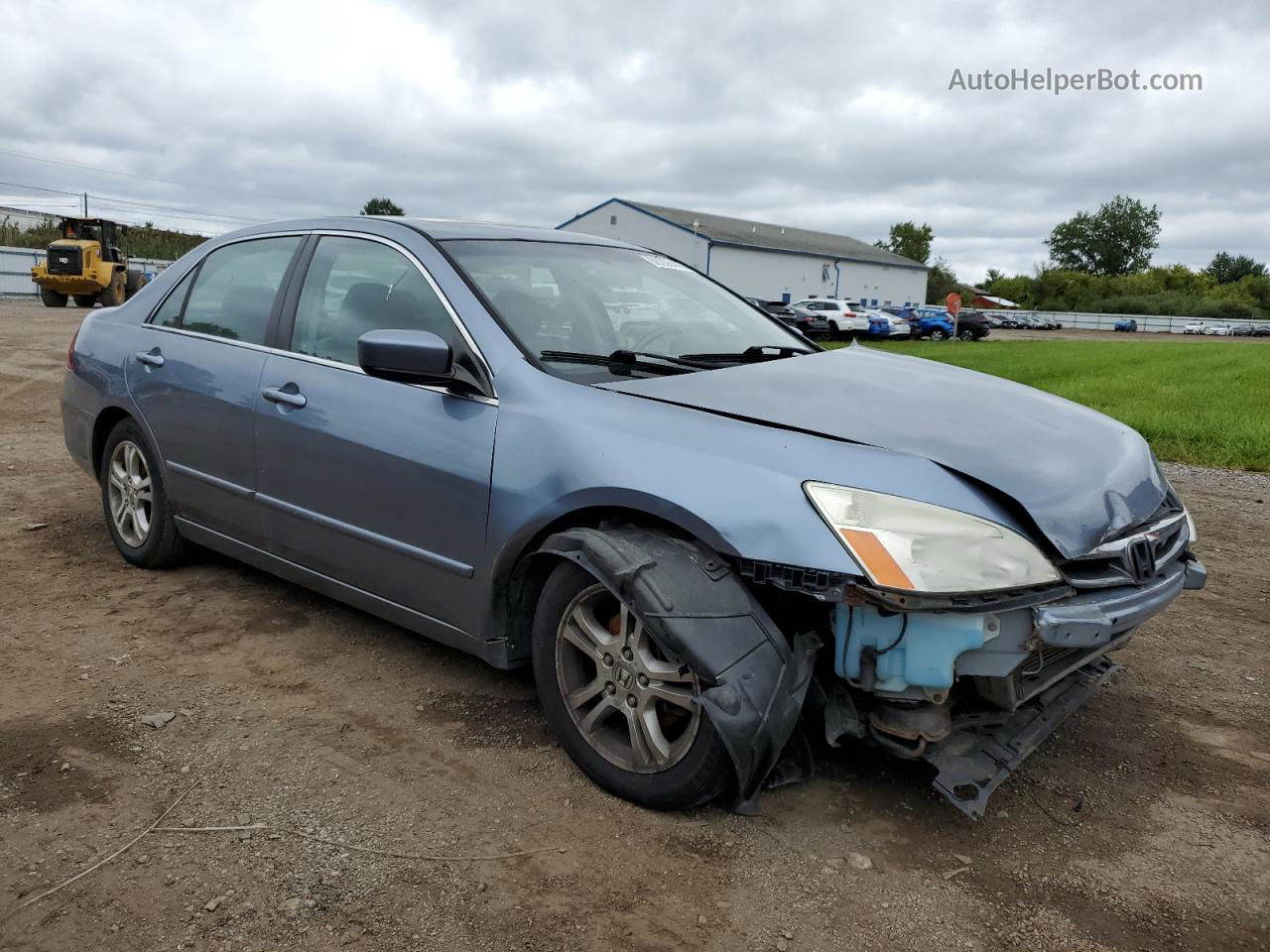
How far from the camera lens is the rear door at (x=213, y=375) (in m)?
4.01

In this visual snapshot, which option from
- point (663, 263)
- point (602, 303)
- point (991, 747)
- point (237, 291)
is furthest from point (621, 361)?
point (237, 291)

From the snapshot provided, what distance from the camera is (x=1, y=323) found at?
20.0 m

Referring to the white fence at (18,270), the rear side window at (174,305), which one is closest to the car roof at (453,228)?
the rear side window at (174,305)

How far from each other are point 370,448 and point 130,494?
79.2 inches

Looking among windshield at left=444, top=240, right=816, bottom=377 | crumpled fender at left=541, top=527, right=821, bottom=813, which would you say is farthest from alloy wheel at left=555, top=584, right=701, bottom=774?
windshield at left=444, top=240, right=816, bottom=377

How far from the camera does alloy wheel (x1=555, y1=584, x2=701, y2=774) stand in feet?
8.91

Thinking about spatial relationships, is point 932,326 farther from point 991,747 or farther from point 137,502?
point 991,747

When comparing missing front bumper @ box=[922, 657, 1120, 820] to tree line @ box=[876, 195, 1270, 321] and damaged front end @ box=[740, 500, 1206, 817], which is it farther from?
tree line @ box=[876, 195, 1270, 321]

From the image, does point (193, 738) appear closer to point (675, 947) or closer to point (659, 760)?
point (659, 760)

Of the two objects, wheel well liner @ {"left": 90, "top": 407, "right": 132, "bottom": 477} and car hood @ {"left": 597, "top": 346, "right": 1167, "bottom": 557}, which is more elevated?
car hood @ {"left": 597, "top": 346, "right": 1167, "bottom": 557}

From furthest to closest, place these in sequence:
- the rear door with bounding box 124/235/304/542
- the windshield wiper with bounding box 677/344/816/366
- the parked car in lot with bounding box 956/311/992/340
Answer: the parked car in lot with bounding box 956/311/992/340 < the rear door with bounding box 124/235/304/542 < the windshield wiper with bounding box 677/344/816/366

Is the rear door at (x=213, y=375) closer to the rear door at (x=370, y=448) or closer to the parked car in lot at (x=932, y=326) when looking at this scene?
the rear door at (x=370, y=448)

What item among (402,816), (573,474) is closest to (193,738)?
(402,816)

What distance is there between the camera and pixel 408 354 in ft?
10.2
